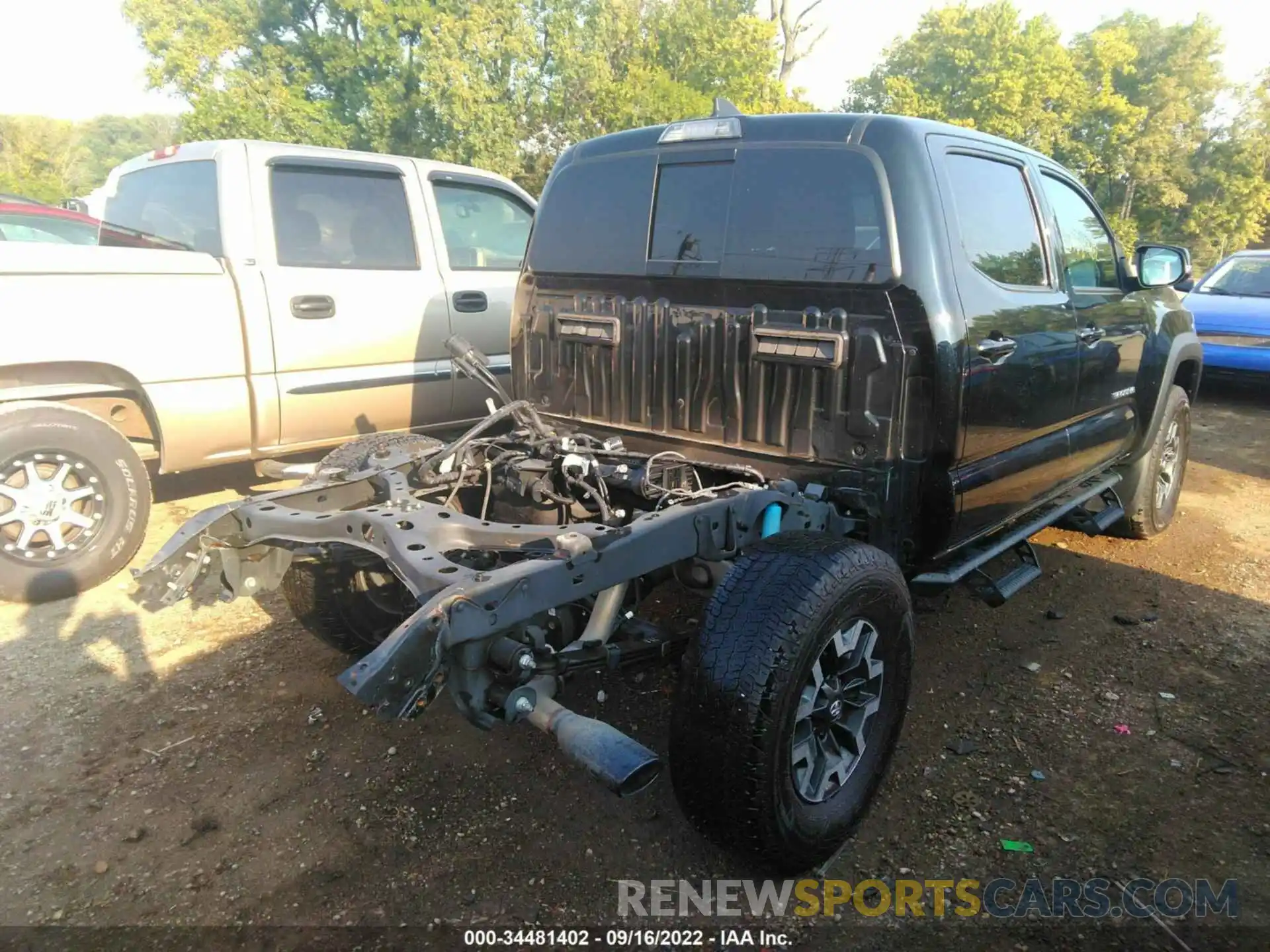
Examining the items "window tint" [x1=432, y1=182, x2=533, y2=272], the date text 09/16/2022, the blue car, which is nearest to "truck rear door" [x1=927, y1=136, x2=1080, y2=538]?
the date text 09/16/2022

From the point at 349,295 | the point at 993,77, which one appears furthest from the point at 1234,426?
the point at 993,77

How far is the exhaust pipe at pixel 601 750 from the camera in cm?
190

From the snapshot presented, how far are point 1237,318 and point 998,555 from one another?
7.64 m

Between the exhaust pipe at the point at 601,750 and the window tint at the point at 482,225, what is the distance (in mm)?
4048

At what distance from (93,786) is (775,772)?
2284 millimetres

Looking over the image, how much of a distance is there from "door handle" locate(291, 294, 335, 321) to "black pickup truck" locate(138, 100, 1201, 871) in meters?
1.47

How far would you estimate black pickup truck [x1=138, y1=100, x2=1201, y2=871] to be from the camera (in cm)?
221

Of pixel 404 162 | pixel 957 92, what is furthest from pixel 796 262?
pixel 957 92

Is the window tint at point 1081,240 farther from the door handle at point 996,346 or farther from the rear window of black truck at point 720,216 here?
the rear window of black truck at point 720,216

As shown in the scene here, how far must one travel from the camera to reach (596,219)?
358 centimetres

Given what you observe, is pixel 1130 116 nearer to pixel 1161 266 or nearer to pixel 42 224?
pixel 1161 266

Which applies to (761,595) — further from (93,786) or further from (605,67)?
(605,67)

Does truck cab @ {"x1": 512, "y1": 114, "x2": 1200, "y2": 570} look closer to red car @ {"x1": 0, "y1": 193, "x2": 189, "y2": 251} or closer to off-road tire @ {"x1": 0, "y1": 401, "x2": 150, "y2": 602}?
off-road tire @ {"x1": 0, "y1": 401, "x2": 150, "y2": 602}

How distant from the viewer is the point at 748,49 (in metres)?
28.2
